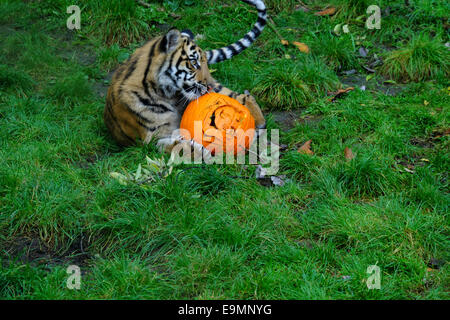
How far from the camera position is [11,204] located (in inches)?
172

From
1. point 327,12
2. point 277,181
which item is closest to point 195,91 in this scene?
point 277,181

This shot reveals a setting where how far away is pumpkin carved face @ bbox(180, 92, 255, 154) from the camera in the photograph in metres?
5.05

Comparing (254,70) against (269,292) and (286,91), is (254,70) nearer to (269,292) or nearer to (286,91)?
(286,91)

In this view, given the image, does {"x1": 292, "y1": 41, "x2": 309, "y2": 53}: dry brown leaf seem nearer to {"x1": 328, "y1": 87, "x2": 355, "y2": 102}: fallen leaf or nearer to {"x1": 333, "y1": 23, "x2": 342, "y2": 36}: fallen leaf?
{"x1": 333, "y1": 23, "x2": 342, "y2": 36}: fallen leaf

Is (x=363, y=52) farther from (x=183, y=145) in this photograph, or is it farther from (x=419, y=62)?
(x=183, y=145)

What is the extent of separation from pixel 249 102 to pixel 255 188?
1.38m

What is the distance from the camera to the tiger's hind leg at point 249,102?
567 cm

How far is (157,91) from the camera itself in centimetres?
548

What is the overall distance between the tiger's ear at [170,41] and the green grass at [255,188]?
1018 millimetres

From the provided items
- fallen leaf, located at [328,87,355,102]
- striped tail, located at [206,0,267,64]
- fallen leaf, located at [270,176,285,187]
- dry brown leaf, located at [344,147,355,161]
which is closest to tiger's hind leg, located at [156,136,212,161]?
fallen leaf, located at [270,176,285,187]

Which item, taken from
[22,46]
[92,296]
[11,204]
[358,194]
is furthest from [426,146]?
[22,46]

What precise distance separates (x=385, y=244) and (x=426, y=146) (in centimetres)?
169

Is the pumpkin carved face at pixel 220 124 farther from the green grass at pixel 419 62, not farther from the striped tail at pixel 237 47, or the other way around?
the green grass at pixel 419 62

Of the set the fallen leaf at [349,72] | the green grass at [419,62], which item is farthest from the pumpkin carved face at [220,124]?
the green grass at [419,62]
